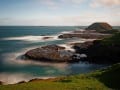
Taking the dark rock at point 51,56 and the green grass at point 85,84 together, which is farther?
the dark rock at point 51,56

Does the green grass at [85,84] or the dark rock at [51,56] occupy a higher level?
the green grass at [85,84]

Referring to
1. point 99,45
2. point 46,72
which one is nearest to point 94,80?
point 46,72

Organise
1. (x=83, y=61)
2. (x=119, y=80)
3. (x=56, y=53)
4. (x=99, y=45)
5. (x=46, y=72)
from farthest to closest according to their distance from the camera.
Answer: (x=99, y=45) < (x=56, y=53) < (x=83, y=61) < (x=46, y=72) < (x=119, y=80)

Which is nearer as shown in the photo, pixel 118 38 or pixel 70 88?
pixel 70 88

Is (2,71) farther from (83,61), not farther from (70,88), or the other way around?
(70,88)

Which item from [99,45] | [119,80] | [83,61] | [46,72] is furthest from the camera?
[99,45]

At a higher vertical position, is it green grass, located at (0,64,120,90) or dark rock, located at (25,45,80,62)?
green grass, located at (0,64,120,90)

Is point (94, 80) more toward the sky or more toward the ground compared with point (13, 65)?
more toward the sky

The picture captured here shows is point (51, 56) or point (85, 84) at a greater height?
point (85, 84)

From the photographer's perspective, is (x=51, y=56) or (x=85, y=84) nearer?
(x=85, y=84)

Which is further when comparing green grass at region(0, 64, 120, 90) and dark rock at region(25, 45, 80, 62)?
dark rock at region(25, 45, 80, 62)
